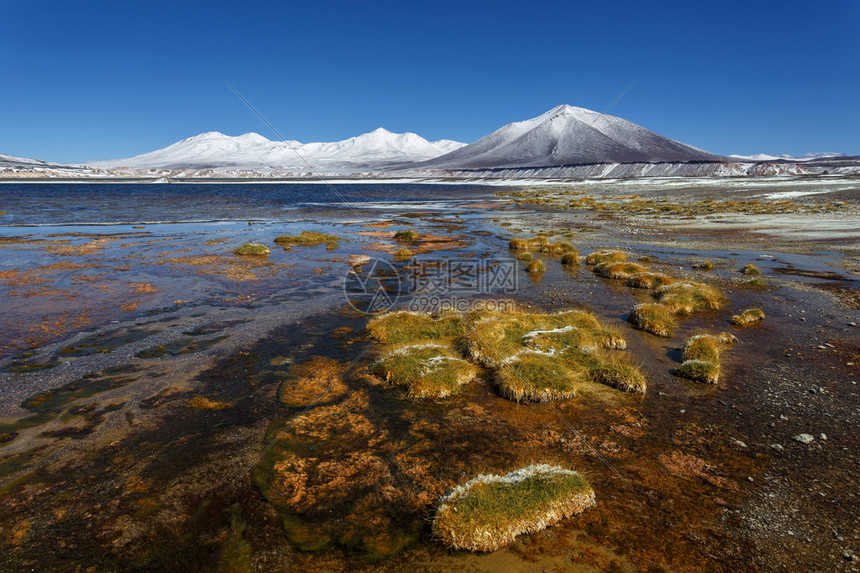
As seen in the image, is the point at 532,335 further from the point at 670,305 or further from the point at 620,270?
the point at 620,270

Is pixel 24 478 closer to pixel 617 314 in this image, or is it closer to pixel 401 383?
pixel 401 383

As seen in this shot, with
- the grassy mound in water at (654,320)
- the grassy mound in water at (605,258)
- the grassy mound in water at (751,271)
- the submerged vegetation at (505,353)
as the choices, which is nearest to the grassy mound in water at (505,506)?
the submerged vegetation at (505,353)

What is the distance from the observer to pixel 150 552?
5891 millimetres

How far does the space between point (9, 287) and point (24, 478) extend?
62.4 ft

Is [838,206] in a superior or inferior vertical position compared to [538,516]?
superior

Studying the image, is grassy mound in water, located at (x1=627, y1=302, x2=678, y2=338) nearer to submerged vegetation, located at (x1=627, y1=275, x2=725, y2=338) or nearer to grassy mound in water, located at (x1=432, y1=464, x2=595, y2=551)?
submerged vegetation, located at (x1=627, y1=275, x2=725, y2=338)

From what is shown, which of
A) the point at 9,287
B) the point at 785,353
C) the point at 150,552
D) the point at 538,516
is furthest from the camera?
the point at 9,287

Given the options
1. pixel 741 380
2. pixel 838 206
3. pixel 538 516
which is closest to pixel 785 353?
pixel 741 380

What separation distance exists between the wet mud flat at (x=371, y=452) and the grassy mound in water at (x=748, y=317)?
309mm

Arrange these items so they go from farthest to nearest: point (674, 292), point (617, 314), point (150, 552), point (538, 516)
A: 1. point (674, 292)
2. point (617, 314)
3. point (538, 516)
4. point (150, 552)

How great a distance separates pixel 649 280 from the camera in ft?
69.0

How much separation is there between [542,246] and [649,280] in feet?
41.9

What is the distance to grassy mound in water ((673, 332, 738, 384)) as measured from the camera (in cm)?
1102

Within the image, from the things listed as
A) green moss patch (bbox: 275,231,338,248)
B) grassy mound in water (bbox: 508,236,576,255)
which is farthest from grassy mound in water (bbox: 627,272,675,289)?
green moss patch (bbox: 275,231,338,248)
